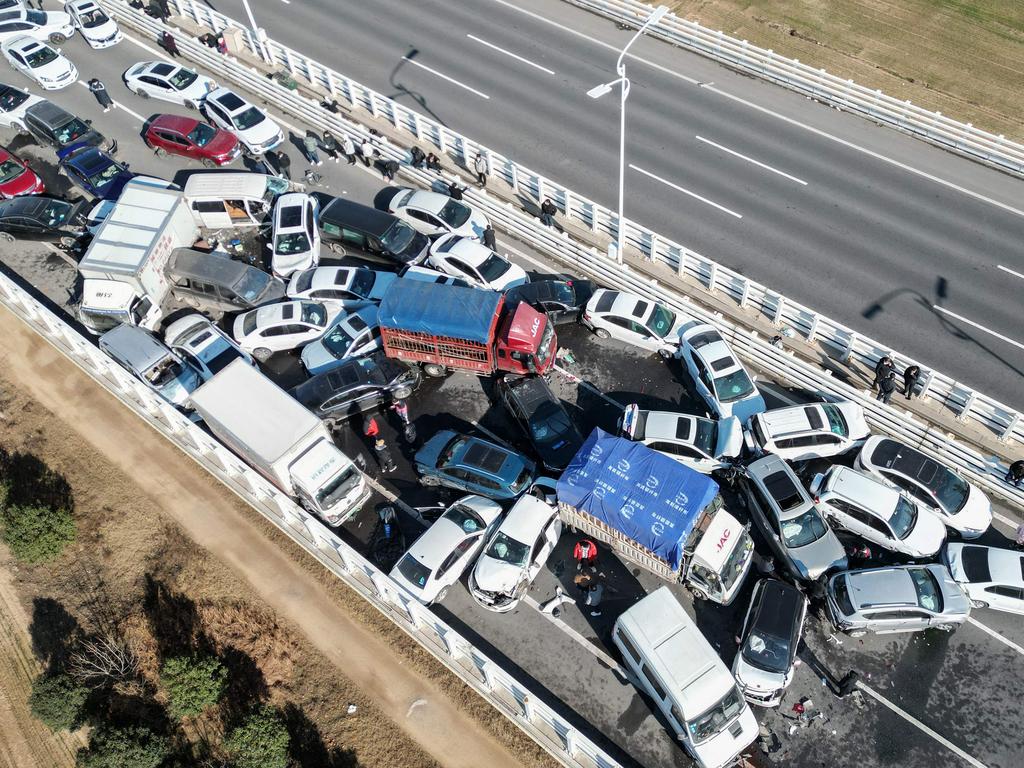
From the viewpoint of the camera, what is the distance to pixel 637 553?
891 inches

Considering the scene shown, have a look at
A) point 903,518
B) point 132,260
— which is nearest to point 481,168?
point 132,260

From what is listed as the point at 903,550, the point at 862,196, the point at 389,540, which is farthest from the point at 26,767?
the point at 862,196

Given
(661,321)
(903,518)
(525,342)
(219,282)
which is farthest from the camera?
(219,282)

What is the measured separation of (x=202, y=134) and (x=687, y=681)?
2977cm

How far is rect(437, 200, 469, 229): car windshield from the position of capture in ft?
104

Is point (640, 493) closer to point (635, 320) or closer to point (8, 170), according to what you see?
point (635, 320)

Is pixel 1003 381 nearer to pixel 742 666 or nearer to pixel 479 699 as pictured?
pixel 742 666

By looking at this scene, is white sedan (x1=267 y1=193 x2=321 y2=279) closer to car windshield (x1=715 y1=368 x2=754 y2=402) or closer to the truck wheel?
the truck wheel

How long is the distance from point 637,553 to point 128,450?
17406 mm

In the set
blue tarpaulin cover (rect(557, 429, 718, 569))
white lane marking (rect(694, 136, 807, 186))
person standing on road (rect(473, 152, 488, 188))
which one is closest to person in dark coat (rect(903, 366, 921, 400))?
blue tarpaulin cover (rect(557, 429, 718, 569))

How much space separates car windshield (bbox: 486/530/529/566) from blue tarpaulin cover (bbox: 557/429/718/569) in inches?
70.9

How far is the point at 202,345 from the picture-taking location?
2792cm

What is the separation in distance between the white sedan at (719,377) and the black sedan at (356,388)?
9469 millimetres

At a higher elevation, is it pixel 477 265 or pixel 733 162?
pixel 733 162
